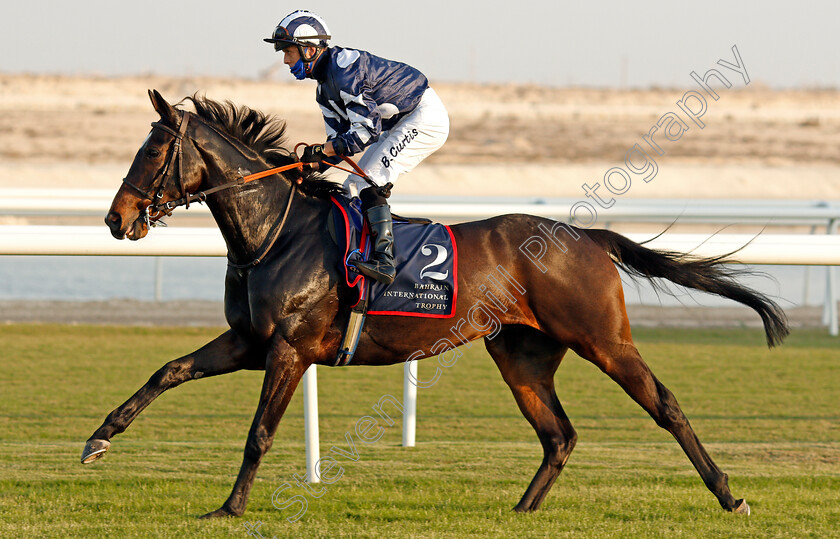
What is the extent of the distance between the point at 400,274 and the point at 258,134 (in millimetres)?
784

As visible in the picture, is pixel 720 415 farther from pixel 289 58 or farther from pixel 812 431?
pixel 289 58

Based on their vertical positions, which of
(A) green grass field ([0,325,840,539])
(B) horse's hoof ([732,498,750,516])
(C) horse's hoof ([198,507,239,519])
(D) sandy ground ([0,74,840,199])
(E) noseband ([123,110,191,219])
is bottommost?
(D) sandy ground ([0,74,840,199])

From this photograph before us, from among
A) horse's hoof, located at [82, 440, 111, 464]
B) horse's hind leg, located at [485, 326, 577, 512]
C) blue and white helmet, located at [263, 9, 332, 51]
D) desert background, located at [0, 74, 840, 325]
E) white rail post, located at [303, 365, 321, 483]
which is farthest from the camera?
desert background, located at [0, 74, 840, 325]

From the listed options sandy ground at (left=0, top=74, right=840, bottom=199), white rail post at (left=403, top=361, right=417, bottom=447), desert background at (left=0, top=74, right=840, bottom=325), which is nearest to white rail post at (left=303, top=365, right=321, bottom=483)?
white rail post at (left=403, top=361, right=417, bottom=447)

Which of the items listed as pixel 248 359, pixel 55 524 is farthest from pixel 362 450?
pixel 55 524

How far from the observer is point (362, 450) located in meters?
4.59

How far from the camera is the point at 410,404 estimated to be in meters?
4.63

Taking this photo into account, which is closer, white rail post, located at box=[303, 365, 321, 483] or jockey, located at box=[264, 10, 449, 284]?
jockey, located at box=[264, 10, 449, 284]

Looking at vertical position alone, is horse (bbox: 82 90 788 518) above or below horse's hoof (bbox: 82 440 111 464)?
above

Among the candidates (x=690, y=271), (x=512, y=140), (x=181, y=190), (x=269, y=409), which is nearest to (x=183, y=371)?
(x=269, y=409)

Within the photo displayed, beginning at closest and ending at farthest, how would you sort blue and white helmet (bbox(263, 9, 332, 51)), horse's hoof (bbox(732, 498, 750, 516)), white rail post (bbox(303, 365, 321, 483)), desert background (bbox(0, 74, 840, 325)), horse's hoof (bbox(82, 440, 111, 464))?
1. horse's hoof (bbox(82, 440, 111, 464))
2. horse's hoof (bbox(732, 498, 750, 516))
3. blue and white helmet (bbox(263, 9, 332, 51))
4. white rail post (bbox(303, 365, 321, 483))
5. desert background (bbox(0, 74, 840, 325))

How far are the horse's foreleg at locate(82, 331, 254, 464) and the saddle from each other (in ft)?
1.20

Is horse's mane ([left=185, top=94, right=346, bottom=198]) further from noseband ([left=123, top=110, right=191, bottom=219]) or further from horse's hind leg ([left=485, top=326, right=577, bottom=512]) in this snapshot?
horse's hind leg ([left=485, top=326, right=577, bottom=512])

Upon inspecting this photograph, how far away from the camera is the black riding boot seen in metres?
3.55
